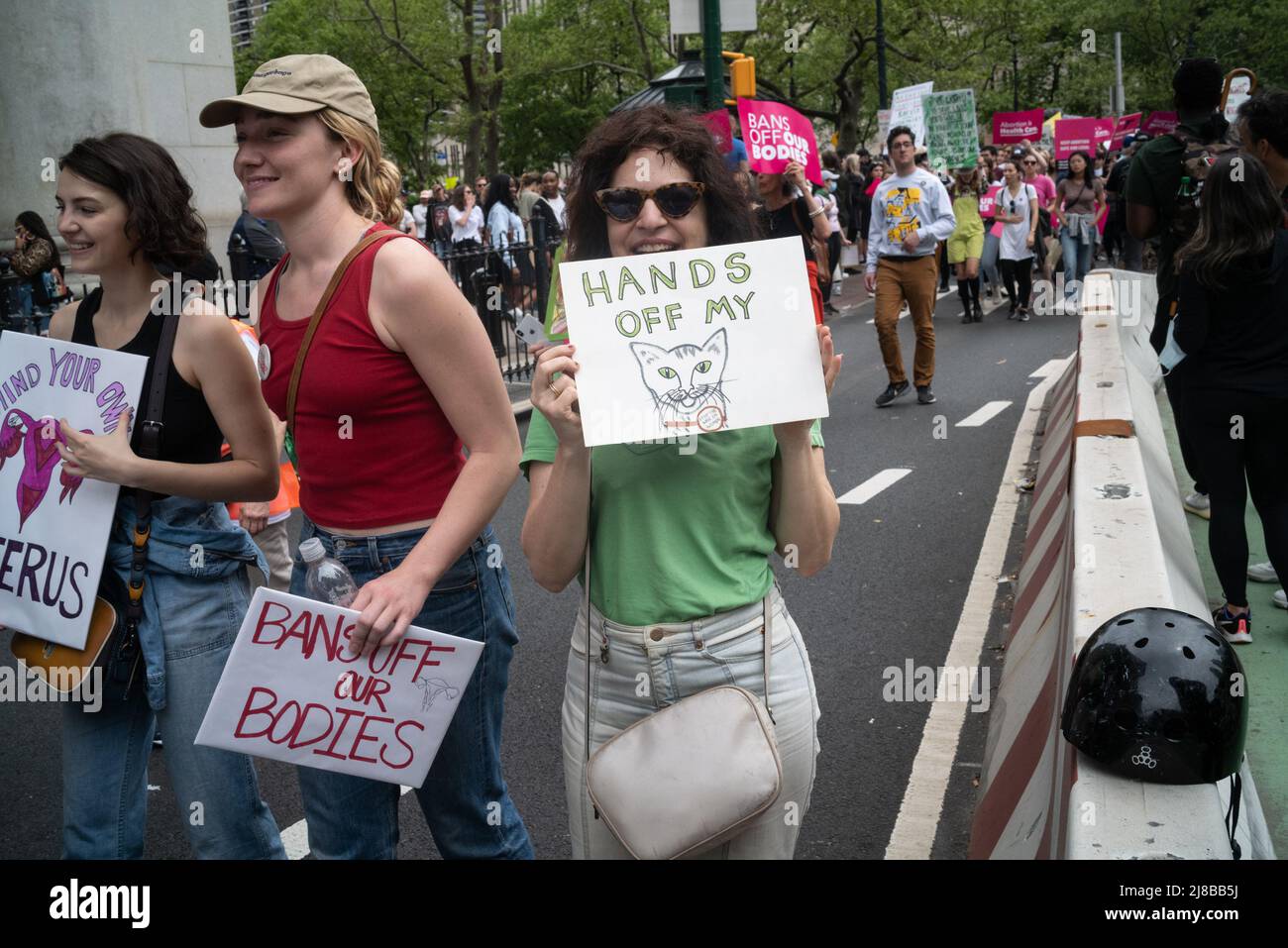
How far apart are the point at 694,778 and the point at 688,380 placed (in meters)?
0.68

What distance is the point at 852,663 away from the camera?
220 inches

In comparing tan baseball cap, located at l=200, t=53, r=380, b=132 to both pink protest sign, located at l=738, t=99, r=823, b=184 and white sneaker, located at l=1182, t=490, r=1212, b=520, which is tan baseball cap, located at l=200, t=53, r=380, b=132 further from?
pink protest sign, located at l=738, t=99, r=823, b=184

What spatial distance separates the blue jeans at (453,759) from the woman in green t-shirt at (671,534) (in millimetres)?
356

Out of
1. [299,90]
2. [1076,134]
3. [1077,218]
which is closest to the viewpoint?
[299,90]

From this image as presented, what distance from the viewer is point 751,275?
2.35 metres

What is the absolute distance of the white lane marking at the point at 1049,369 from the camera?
12.6 m

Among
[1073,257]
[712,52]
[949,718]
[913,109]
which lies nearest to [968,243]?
[1073,257]

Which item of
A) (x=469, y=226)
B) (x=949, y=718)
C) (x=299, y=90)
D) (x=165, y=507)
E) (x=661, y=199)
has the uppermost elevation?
(x=469, y=226)

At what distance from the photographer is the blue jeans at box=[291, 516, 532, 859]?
8.78 feet

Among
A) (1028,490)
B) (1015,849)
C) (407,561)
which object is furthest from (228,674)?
(1028,490)

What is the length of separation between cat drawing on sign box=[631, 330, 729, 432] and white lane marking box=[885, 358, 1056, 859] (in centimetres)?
215

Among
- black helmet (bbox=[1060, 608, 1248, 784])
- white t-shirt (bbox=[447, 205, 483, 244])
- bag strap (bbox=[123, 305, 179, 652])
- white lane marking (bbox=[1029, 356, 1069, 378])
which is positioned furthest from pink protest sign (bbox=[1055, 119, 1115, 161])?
bag strap (bbox=[123, 305, 179, 652])

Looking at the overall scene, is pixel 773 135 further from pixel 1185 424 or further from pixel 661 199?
pixel 661 199
